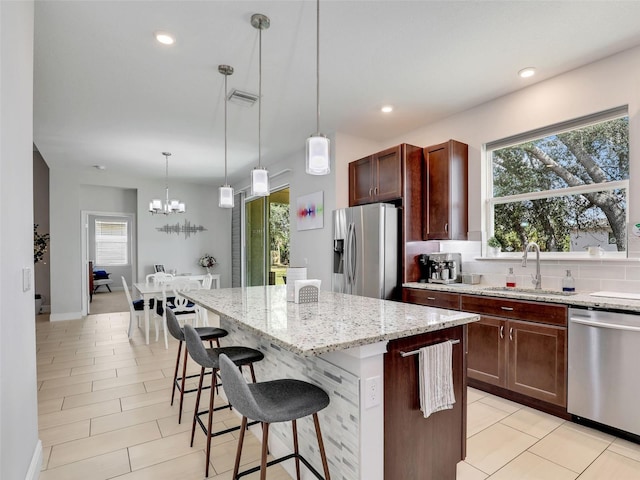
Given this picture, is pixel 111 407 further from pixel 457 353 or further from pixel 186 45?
pixel 186 45

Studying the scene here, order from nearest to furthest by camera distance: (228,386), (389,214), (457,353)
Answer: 1. (228,386)
2. (457,353)
3. (389,214)

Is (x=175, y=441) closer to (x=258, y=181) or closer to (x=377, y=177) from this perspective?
(x=258, y=181)

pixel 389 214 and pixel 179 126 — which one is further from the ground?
Result: pixel 179 126

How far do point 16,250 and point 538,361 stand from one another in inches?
133

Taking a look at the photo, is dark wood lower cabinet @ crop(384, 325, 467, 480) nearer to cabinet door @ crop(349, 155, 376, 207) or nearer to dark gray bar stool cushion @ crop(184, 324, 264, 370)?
dark gray bar stool cushion @ crop(184, 324, 264, 370)

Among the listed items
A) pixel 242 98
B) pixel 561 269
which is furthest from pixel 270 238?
pixel 561 269

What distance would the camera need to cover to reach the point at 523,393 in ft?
9.00

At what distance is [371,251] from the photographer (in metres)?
3.82

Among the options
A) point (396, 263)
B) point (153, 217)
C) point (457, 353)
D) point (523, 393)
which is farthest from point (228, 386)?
point (153, 217)

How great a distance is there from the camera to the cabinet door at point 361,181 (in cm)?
423

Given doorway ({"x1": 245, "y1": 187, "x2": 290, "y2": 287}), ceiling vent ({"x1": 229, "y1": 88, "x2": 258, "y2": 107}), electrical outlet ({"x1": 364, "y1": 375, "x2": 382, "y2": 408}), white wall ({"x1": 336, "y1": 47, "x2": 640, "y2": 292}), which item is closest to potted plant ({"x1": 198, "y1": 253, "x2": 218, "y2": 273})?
doorway ({"x1": 245, "y1": 187, "x2": 290, "y2": 287})

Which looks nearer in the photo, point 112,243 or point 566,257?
point 566,257

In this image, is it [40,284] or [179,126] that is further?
[40,284]

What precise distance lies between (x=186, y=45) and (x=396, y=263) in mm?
2839
